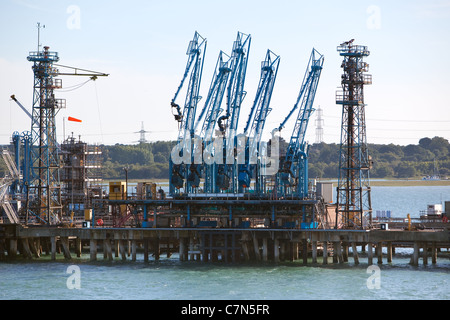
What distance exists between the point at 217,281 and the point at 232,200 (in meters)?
15.8

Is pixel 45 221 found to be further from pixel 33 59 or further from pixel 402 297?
pixel 402 297

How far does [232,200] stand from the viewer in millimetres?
94375

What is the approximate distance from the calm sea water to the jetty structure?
300 cm

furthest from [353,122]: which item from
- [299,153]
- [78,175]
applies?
[78,175]

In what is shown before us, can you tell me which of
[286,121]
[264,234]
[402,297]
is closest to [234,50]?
[286,121]

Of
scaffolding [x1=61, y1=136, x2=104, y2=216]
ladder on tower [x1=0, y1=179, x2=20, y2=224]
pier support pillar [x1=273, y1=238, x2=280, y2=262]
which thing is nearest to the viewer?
pier support pillar [x1=273, y1=238, x2=280, y2=262]

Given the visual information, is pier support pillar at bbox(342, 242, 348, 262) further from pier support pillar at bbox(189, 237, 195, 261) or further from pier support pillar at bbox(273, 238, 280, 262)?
pier support pillar at bbox(189, 237, 195, 261)

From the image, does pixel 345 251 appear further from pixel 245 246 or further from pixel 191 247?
pixel 191 247

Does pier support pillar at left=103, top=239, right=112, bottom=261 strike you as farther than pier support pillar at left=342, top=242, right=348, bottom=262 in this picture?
A: Yes

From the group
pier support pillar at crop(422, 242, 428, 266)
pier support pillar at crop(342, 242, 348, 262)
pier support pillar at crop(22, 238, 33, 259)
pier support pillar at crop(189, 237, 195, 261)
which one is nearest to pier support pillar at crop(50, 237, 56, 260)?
pier support pillar at crop(22, 238, 33, 259)

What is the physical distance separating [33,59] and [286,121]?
95.6 feet

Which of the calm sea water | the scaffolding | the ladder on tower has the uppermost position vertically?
the scaffolding

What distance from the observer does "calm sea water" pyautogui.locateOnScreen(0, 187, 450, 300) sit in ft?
245
